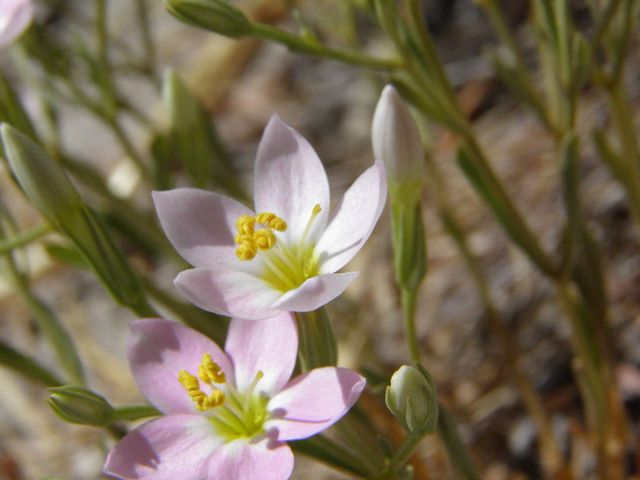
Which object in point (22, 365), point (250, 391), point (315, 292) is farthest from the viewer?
point (22, 365)

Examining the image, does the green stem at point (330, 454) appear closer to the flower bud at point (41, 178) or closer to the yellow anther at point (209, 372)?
the yellow anther at point (209, 372)

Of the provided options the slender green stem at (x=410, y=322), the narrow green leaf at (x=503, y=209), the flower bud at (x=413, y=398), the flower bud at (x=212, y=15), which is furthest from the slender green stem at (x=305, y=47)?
the flower bud at (x=413, y=398)

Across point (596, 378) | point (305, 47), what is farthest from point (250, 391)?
point (596, 378)

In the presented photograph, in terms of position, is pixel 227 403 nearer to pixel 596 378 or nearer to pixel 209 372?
pixel 209 372

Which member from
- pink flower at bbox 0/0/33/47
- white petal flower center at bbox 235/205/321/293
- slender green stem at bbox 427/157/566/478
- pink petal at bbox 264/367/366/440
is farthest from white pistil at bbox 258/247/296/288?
slender green stem at bbox 427/157/566/478

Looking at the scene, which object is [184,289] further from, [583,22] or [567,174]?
[583,22]

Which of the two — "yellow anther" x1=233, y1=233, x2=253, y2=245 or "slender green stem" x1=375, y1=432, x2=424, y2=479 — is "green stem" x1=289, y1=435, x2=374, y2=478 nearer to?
"slender green stem" x1=375, y1=432, x2=424, y2=479
